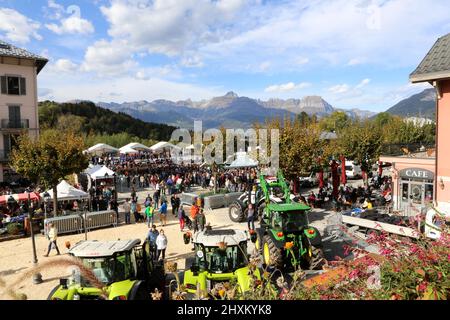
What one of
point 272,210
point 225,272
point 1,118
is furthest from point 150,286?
point 1,118

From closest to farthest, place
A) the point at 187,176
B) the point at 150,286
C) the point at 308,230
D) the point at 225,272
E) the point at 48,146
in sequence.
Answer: the point at 225,272, the point at 150,286, the point at 308,230, the point at 48,146, the point at 187,176

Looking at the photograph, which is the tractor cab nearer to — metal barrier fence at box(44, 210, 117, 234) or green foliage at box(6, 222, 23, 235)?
metal barrier fence at box(44, 210, 117, 234)

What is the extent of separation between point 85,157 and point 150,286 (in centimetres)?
1121

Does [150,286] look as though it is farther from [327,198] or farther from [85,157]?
[327,198]

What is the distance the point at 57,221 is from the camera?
15.5m

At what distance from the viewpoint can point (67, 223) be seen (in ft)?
51.7

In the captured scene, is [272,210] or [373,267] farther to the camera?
[272,210]

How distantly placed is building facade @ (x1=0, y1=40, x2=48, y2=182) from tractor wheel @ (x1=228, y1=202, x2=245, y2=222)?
2124cm

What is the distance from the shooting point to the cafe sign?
1661cm

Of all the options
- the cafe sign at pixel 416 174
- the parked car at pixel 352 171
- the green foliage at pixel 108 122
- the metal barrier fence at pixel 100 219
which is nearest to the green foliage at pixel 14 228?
the metal barrier fence at pixel 100 219

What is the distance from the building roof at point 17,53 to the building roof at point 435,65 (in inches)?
1215

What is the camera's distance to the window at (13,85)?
3085cm

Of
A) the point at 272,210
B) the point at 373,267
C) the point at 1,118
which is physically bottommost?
the point at 272,210
